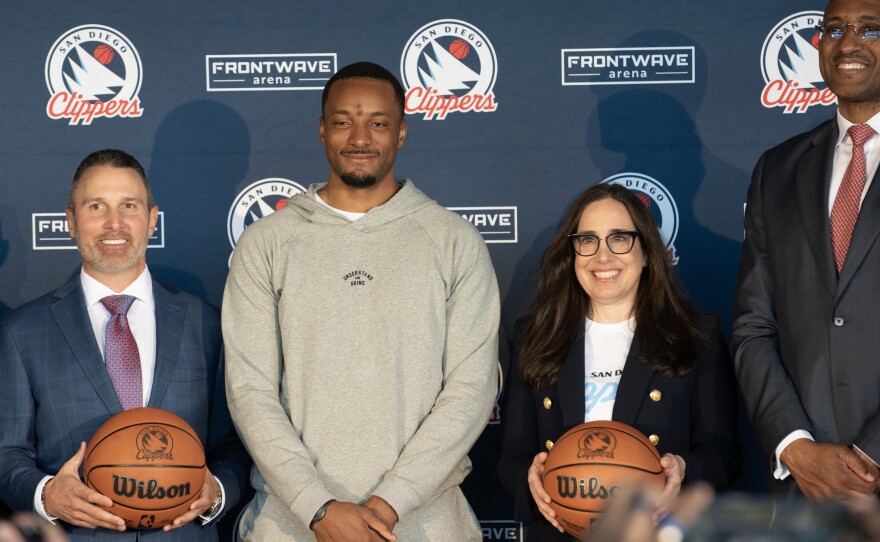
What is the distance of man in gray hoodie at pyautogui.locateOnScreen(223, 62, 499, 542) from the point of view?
3119 millimetres

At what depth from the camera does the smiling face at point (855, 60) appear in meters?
2.97

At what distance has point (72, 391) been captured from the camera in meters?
3.26

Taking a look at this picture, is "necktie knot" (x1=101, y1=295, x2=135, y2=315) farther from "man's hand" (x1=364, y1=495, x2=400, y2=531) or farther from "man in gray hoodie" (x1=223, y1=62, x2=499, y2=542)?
"man's hand" (x1=364, y1=495, x2=400, y2=531)

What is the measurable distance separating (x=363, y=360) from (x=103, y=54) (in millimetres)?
2020

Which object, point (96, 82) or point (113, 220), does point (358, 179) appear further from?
point (96, 82)

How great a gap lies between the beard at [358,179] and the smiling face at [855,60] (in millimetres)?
1419

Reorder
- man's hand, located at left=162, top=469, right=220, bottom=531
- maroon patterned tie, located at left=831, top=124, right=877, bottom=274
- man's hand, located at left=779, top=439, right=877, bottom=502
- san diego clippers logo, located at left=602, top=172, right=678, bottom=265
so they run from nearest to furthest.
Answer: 1. man's hand, located at left=779, top=439, right=877, bottom=502
2. maroon patterned tie, located at left=831, top=124, right=877, bottom=274
3. man's hand, located at left=162, top=469, right=220, bottom=531
4. san diego clippers logo, located at left=602, top=172, right=678, bottom=265

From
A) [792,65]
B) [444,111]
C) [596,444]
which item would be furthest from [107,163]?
[792,65]

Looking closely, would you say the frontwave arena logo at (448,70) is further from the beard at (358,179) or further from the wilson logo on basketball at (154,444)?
the wilson logo on basketball at (154,444)

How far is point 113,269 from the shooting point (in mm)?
3408

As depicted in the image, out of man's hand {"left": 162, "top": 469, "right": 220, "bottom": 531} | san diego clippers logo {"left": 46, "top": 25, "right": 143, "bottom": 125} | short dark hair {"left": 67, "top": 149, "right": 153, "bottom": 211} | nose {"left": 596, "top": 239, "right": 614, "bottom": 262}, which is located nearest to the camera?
man's hand {"left": 162, "top": 469, "right": 220, "bottom": 531}

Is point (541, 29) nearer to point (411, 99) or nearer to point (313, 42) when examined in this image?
point (411, 99)

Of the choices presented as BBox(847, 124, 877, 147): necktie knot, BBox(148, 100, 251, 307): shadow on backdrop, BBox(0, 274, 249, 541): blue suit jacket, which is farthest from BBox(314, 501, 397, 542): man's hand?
BBox(847, 124, 877, 147): necktie knot

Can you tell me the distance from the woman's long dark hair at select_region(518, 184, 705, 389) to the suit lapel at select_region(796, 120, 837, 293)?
49cm
